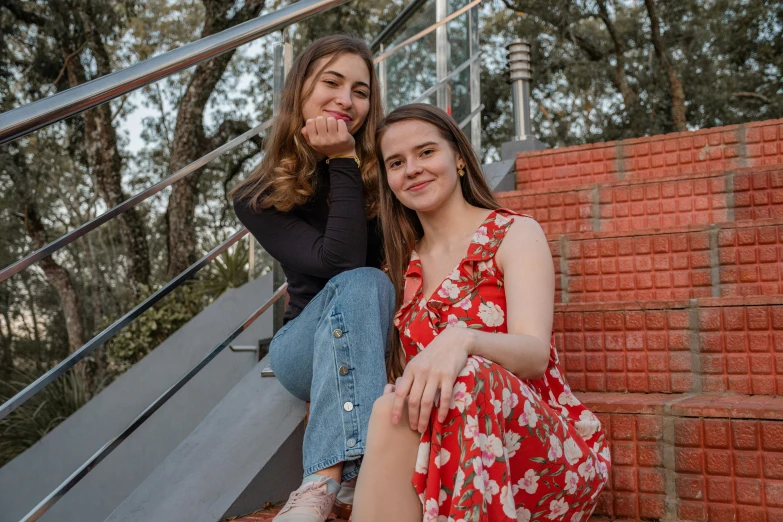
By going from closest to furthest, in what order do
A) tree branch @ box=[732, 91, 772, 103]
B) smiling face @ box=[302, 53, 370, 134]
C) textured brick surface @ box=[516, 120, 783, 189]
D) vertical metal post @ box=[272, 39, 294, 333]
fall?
smiling face @ box=[302, 53, 370, 134] → vertical metal post @ box=[272, 39, 294, 333] → textured brick surface @ box=[516, 120, 783, 189] → tree branch @ box=[732, 91, 772, 103]

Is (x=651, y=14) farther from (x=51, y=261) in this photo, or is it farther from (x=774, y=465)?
(x=774, y=465)

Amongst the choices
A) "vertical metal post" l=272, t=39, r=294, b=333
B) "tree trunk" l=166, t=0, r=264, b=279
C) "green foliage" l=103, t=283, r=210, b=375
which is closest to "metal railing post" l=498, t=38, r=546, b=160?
"vertical metal post" l=272, t=39, r=294, b=333

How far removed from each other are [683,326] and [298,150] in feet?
3.54

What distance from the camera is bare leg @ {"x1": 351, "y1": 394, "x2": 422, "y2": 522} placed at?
1.15 m

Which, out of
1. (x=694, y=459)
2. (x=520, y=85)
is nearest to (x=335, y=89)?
(x=694, y=459)

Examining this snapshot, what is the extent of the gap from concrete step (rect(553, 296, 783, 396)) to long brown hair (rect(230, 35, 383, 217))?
2.23ft

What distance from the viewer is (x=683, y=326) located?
1796 millimetres

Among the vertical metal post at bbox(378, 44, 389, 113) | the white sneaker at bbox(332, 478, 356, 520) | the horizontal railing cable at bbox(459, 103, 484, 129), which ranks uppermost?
the vertical metal post at bbox(378, 44, 389, 113)

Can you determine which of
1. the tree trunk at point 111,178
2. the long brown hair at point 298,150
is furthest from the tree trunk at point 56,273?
the long brown hair at point 298,150

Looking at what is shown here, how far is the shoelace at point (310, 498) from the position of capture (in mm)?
1323

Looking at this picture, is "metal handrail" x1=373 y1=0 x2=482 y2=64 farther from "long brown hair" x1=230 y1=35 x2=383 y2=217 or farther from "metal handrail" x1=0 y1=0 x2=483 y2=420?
"long brown hair" x1=230 y1=35 x2=383 y2=217

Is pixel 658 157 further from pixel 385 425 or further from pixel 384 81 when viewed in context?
pixel 385 425

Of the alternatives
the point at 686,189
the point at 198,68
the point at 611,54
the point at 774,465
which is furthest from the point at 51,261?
the point at 611,54

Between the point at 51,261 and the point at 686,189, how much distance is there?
812 cm
